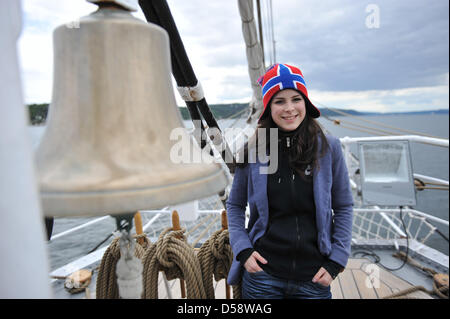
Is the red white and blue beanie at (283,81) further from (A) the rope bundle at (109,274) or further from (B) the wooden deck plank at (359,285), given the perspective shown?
(B) the wooden deck plank at (359,285)

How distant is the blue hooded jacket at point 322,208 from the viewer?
996 mm

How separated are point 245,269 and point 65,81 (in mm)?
917

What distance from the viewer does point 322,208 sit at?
0.99 metres

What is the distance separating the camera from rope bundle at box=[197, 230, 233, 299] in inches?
44.2

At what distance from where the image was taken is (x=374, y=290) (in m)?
2.12

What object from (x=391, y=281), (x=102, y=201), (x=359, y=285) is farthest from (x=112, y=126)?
(x=391, y=281)

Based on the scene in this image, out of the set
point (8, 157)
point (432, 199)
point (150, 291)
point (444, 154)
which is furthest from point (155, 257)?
point (444, 154)

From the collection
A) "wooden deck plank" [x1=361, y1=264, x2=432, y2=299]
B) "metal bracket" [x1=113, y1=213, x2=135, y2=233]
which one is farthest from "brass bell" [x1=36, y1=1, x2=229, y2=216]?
"wooden deck plank" [x1=361, y1=264, x2=432, y2=299]

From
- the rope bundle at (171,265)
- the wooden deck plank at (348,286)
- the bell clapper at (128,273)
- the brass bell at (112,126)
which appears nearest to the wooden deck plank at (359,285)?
the wooden deck plank at (348,286)

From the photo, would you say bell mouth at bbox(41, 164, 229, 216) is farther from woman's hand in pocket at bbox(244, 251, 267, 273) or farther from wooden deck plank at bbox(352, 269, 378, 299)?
wooden deck plank at bbox(352, 269, 378, 299)

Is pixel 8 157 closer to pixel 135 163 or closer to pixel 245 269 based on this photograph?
pixel 135 163

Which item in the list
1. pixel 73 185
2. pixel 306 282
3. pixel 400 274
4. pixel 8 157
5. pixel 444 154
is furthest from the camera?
pixel 444 154

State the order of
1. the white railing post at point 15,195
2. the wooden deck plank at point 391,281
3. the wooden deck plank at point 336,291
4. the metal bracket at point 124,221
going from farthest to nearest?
the wooden deck plank at point 391,281 < the wooden deck plank at point 336,291 < the metal bracket at point 124,221 < the white railing post at point 15,195

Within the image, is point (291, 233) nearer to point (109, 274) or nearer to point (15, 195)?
point (109, 274)
